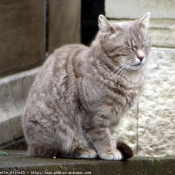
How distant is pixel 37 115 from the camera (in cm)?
536

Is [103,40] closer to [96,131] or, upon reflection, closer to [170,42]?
[96,131]

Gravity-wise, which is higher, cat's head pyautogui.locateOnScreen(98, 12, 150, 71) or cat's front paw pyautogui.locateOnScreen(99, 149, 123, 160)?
cat's head pyautogui.locateOnScreen(98, 12, 150, 71)

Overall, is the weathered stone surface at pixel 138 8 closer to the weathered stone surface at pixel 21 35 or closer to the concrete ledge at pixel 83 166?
the weathered stone surface at pixel 21 35

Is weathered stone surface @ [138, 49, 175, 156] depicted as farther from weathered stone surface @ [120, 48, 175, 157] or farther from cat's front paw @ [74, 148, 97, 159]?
cat's front paw @ [74, 148, 97, 159]

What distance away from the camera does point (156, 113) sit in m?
6.30

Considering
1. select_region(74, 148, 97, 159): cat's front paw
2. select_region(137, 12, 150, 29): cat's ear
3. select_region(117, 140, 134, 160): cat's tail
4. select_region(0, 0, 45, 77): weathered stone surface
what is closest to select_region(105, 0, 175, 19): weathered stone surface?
select_region(137, 12, 150, 29): cat's ear

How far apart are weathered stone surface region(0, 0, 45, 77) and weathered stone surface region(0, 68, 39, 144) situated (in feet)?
0.32

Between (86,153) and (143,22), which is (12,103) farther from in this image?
(143,22)

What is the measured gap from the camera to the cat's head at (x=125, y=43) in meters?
5.17

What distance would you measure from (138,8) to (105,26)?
45.8 inches

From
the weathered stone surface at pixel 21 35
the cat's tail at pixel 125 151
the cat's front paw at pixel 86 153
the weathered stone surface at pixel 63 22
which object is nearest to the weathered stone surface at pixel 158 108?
the cat's tail at pixel 125 151

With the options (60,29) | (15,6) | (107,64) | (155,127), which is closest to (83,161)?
(107,64)

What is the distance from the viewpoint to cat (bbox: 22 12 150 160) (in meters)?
5.19

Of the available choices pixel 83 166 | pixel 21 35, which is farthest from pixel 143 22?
pixel 21 35
